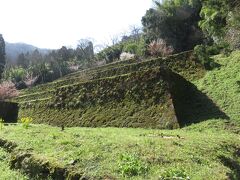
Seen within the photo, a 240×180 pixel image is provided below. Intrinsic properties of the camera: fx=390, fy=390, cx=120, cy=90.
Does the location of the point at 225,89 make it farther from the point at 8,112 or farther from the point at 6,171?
the point at 8,112

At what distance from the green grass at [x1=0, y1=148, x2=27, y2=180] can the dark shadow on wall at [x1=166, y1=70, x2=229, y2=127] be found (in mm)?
8578

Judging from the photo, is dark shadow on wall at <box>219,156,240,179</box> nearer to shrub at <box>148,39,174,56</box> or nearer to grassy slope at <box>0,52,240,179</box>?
grassy slope at <box>0,52,240,179</box>

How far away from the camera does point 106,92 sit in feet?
69.9

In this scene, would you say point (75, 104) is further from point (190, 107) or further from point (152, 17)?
point (152, 17)

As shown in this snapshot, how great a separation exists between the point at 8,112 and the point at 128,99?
1465 centimetres

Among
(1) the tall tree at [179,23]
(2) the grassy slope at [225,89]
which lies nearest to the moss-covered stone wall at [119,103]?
(2) the grassy slope at [225,89]

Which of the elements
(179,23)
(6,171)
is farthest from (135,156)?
(179,23)

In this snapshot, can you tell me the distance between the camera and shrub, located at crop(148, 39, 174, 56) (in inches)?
1400

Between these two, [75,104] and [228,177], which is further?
[75,104]

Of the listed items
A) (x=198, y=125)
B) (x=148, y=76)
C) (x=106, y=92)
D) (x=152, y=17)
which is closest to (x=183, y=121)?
(x=198, y=125)

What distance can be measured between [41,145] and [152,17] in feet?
99.8

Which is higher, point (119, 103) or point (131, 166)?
point (119, 103)

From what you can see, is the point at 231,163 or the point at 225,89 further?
the point at 225,89

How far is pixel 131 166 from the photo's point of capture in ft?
23.0
